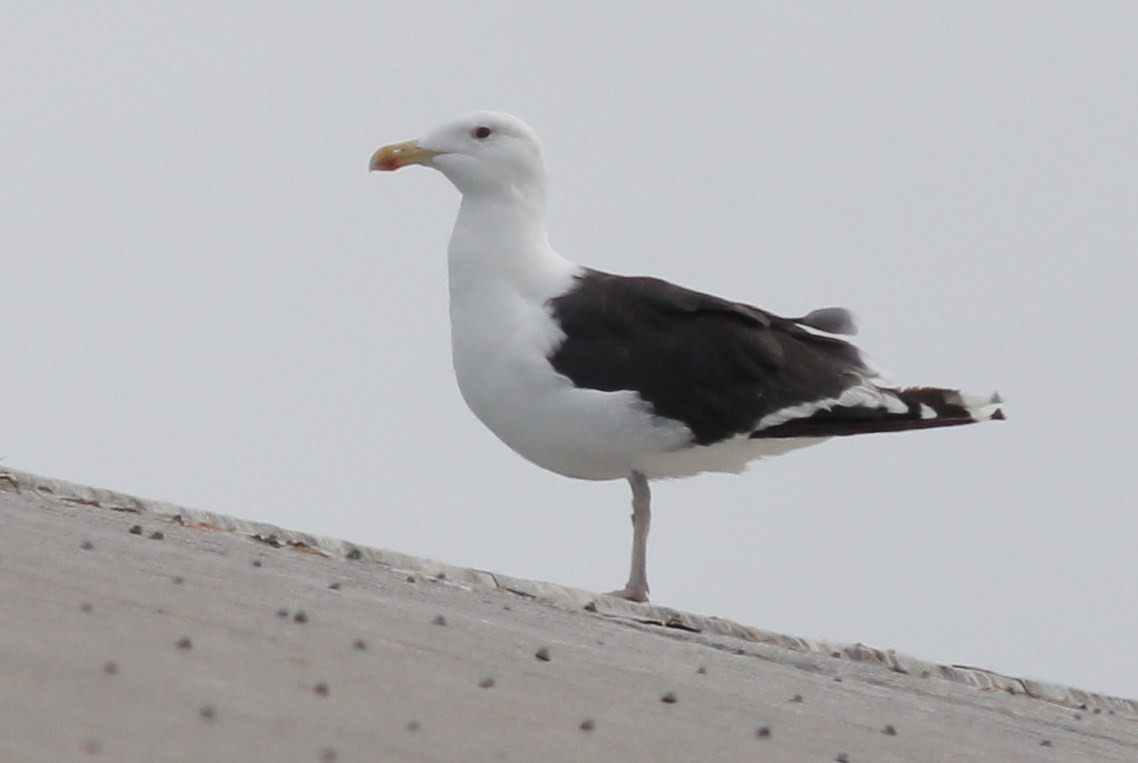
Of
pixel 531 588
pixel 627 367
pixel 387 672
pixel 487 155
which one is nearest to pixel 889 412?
pixel 627 367

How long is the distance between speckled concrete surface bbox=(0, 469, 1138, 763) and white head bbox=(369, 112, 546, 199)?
3.52 m

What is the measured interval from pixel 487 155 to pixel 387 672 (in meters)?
6.12

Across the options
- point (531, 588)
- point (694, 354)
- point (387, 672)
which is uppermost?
point (694, 354)

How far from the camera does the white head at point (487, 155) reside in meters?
9.51

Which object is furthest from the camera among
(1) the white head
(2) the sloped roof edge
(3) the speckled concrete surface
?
(1) the white head

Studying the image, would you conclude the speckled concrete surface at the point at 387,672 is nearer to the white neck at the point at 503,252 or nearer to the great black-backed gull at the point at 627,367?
the great black-backed gull at the point at 627,367

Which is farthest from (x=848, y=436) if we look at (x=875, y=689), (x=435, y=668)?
(x=435, y=668)

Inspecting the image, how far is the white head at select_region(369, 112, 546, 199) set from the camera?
9508 mm

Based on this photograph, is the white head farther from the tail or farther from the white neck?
the tail

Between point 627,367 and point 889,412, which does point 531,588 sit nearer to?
point 627,367

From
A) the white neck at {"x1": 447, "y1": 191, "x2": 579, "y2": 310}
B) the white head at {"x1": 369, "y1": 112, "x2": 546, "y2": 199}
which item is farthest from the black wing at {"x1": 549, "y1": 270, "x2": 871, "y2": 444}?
the white head at {"x1": 369, "y1": 112, "x2": 546, "y2": 199}

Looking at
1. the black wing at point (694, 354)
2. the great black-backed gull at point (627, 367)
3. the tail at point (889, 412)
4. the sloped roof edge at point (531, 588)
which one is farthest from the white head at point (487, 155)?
the sloped roof edge at point (531, 588)

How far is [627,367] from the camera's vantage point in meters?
8.69

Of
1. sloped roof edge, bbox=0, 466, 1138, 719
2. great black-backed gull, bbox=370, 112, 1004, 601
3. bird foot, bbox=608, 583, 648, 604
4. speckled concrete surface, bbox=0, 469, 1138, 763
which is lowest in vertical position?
speckled concrete surface, bbox=0, 469, 1138, 763
